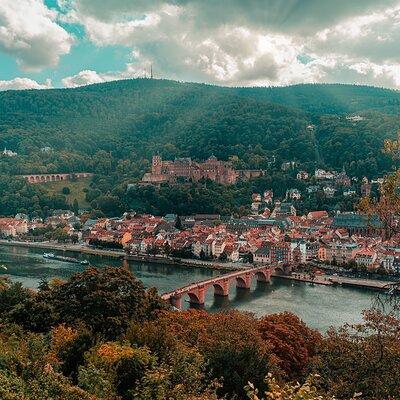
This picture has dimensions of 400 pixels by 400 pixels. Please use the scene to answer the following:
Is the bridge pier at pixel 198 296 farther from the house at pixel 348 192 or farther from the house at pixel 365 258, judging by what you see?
the house at pixel 348 192

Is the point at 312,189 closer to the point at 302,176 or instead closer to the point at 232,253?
the point at 302,176

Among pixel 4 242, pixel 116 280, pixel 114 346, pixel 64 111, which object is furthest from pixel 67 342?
pixel 64 111

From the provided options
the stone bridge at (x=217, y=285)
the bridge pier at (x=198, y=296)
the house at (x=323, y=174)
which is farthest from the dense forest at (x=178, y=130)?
the bridge pier at (x=198, y=296)

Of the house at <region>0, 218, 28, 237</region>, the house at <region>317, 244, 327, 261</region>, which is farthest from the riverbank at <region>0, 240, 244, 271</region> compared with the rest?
the house at <region>317, 244, 327, 261</region>

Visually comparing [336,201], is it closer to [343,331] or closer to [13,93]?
[343,331]

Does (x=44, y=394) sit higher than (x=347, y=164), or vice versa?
(x=347, y=164)

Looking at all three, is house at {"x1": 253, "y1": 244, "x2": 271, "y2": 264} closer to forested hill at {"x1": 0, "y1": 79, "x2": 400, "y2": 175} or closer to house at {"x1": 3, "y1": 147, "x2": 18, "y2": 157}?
forested hill at {"x1": 0, "y1": 79, "x2": 400, "y2": 175}
